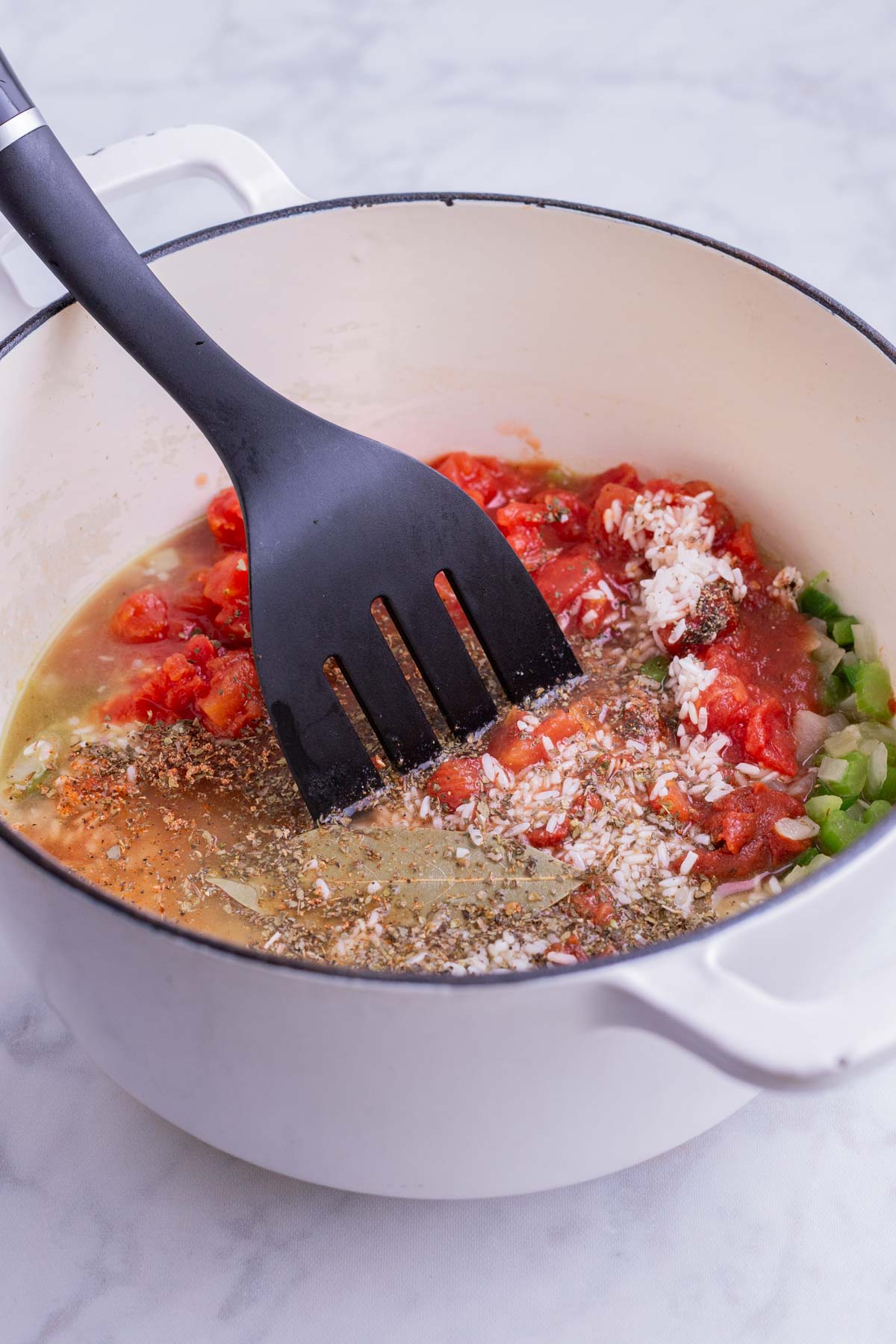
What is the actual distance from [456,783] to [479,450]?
940mm

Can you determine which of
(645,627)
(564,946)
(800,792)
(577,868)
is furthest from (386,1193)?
(645,627)

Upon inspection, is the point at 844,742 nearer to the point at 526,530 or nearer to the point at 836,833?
the point at 836,833

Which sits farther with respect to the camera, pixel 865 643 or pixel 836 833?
pixel 865 643

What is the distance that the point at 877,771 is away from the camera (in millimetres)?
2068

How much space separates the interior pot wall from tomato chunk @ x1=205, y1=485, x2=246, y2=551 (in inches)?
3.6

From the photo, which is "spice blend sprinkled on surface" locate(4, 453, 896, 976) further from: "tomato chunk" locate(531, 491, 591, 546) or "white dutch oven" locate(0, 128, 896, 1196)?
"white dutch oven" locate(0, 128, 896, 1196)

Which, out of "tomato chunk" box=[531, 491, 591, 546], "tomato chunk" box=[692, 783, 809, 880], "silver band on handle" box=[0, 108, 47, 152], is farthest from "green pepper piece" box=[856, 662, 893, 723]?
"silver band on handle" box=[0, 108, 47, 152]

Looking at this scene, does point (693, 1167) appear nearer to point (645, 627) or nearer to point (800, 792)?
point (800, 792)

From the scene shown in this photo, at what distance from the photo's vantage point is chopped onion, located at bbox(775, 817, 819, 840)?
200 cm

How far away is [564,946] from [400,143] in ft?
7.71

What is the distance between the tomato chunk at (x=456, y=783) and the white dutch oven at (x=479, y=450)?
62 cm

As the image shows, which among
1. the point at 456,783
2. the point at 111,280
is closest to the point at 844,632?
the point at 456,783

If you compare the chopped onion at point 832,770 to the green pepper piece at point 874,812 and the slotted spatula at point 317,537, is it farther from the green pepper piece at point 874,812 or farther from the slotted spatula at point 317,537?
the slotted spatula at point 317,537

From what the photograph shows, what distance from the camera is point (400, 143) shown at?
3383 millimetres
